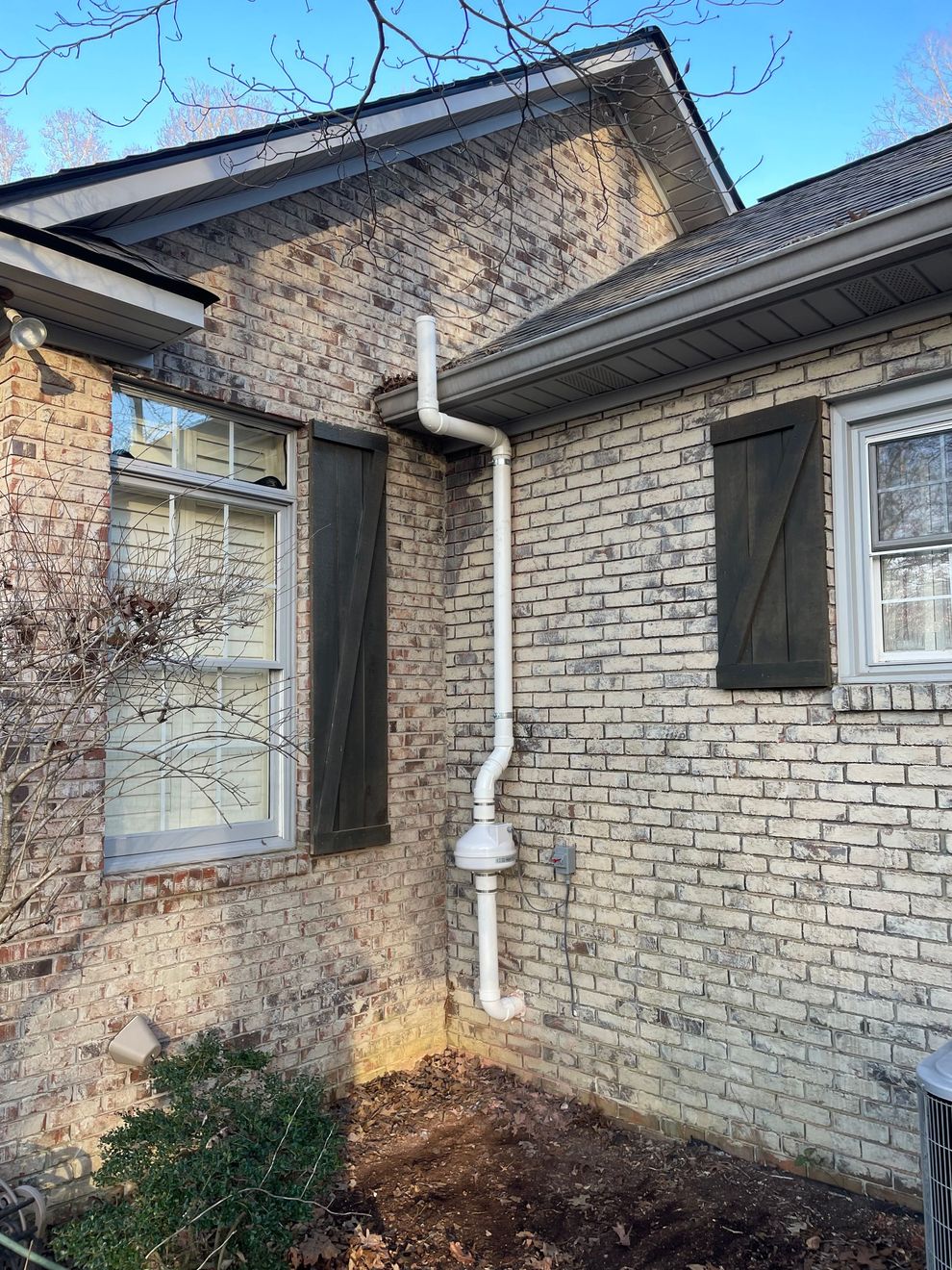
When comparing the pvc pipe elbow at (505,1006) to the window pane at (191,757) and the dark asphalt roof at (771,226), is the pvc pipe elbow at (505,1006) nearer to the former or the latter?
the window pane at (191,757)

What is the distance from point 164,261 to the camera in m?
4.45

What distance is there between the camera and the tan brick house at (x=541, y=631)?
12.4 feet

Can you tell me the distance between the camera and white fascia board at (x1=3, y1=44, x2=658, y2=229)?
11.8ft

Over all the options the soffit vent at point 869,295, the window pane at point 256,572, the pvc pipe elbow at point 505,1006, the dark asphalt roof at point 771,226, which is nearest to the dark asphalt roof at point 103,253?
the window pane at point 256,572

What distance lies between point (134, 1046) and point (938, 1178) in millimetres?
2990

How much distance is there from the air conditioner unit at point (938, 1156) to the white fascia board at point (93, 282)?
381 cm

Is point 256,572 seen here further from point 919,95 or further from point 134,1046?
point 919,95

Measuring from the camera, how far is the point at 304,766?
4848 millimetres

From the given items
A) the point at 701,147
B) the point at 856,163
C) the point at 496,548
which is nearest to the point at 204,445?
the point at 496,548

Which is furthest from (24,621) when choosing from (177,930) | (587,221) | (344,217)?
(587,221)

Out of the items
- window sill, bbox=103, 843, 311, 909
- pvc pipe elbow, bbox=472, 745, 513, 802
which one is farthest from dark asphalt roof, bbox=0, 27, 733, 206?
pvc pipe elbow, bbox=472, 745, 513, 802

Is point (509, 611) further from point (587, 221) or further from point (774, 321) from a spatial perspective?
point (587, 221)

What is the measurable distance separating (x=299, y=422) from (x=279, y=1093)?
322 centimetres

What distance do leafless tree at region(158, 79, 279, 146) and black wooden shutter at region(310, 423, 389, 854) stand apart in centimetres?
158
